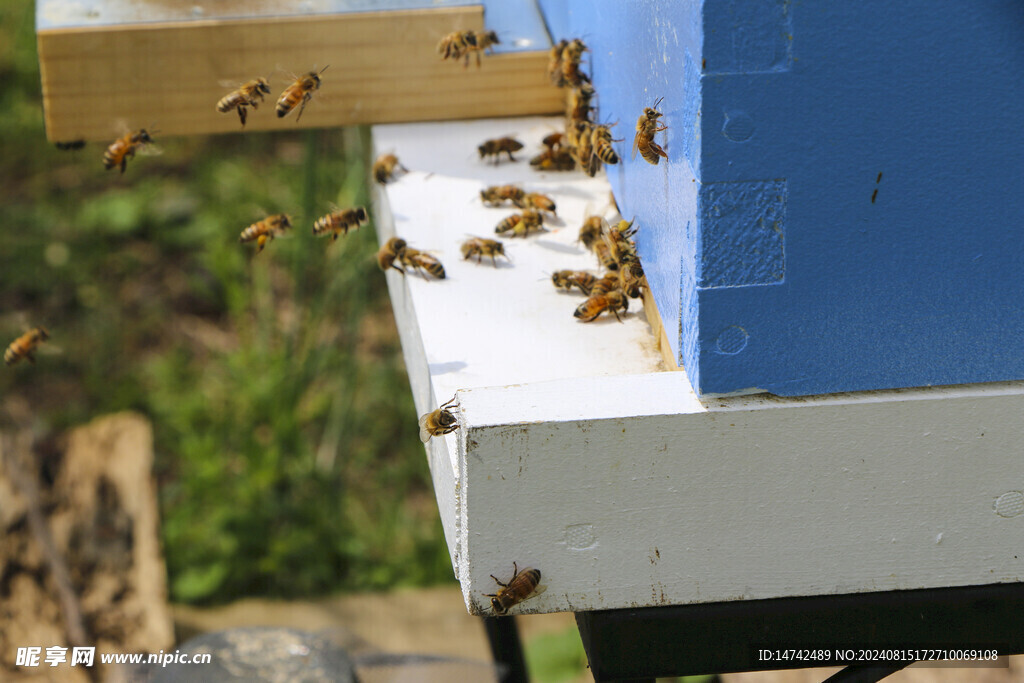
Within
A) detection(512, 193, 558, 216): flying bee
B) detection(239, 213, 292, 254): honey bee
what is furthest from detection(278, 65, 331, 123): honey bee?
detection(512, 193, 558, 216): flying bee

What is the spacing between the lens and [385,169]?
2283mm

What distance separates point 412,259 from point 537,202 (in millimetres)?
301

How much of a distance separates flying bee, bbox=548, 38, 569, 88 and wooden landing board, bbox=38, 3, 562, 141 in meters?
0.13

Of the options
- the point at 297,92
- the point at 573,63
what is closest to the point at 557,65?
the point at 573,63

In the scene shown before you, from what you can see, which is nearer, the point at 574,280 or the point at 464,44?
the point at 574,280

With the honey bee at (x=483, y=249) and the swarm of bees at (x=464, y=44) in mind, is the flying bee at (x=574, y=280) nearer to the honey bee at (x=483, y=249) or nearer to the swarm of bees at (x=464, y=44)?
the honey bee at (x=483, y=249)

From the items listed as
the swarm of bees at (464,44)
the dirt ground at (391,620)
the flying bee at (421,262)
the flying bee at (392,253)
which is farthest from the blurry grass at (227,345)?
the flying bee at (421,262)

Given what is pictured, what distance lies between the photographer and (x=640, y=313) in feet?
5.93

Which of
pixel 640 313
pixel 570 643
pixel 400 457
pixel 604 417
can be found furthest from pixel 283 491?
pixel 604 417

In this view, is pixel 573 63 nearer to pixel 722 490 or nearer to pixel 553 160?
pixel 553 160

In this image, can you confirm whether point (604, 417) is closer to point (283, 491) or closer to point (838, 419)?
point (838, 419)

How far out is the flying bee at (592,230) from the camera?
198cm

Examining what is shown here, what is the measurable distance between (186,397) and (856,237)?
197 inches

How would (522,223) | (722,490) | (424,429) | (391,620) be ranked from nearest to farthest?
(722,490), (424,429), (522,223), (391,620)
